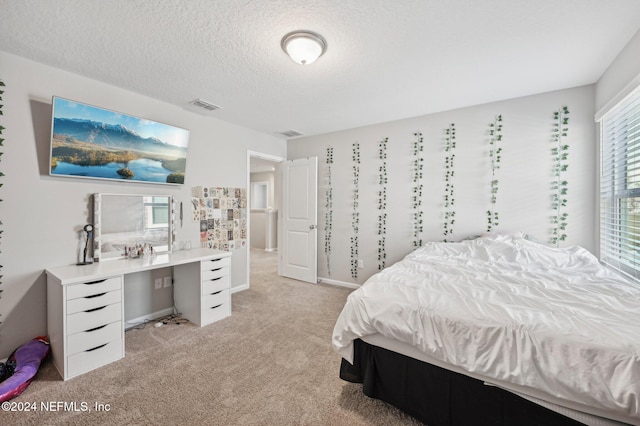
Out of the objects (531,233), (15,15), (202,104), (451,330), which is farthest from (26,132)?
(531,233)

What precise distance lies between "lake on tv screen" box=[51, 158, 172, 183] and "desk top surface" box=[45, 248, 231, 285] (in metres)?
0.84

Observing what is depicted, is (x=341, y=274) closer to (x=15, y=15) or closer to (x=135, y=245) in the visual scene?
(x=135, y=245)

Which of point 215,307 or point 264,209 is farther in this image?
point 264,209

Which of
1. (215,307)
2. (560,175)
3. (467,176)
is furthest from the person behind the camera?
(467,176)

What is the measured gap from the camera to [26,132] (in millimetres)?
2146

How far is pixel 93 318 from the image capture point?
203 cm

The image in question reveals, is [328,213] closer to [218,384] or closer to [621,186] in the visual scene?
[218,384]

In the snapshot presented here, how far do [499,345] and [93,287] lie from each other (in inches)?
110

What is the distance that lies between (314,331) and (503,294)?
175cm

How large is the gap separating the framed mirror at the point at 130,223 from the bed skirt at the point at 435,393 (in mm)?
2492

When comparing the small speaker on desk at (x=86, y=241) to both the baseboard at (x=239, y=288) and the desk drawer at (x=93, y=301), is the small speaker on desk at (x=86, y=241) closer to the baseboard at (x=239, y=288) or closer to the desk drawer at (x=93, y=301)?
the desk drawer at (x=93, y=301)

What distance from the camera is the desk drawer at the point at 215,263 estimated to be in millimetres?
2771

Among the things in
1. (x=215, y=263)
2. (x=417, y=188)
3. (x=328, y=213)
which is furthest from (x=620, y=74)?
(x=215, y=263)

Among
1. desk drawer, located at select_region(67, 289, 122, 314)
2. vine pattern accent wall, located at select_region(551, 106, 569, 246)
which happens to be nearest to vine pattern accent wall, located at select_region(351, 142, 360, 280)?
vine pattern accent wall, located at select_region(551, 106, 569, 246)
